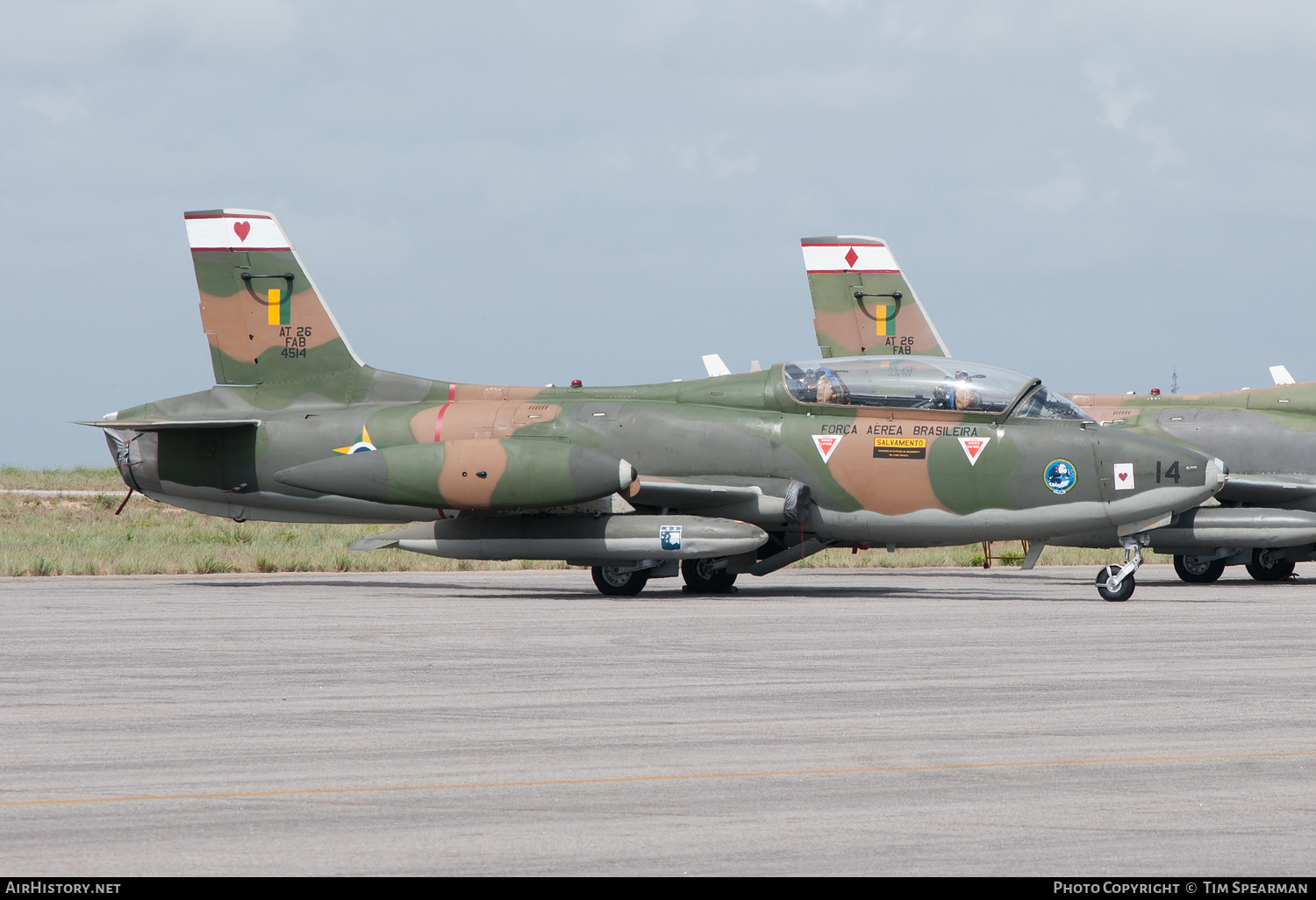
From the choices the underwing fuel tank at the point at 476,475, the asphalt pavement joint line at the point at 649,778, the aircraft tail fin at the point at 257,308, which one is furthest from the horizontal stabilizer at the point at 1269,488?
the asphalt pavement joint line at the point at 649,778

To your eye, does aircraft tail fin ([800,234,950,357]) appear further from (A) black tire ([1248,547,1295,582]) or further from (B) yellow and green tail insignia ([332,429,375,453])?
(B) yellow and green tail insignia ([332,429,375,453])

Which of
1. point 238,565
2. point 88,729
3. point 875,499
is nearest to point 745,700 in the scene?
point 88,729

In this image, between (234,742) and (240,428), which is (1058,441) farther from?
(234,742)

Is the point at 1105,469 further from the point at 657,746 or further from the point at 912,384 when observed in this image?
the point at 657,746

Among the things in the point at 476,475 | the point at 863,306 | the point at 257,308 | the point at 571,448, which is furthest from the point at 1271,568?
the point at 257,308

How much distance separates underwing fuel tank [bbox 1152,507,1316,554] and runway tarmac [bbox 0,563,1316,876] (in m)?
6.18

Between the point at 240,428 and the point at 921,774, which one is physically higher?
the point at 240,428

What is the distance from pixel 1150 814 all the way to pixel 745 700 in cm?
372

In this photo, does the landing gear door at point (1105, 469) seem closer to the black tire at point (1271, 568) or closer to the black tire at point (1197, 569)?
the black tire at point (1197, 569)

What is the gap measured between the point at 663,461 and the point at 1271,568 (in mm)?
10400

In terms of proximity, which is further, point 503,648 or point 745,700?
point 503,648

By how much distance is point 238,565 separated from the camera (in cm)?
2670

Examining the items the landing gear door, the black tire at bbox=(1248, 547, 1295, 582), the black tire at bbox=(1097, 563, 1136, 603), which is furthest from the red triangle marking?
the black tire at bbox=(1248, 547, 1295, 582)

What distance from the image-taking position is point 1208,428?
24484mm
